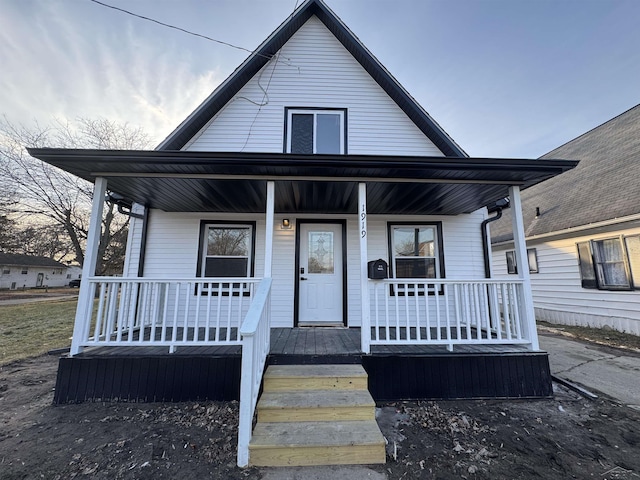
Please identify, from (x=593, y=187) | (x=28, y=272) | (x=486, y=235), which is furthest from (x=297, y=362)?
(x=28, y=272)

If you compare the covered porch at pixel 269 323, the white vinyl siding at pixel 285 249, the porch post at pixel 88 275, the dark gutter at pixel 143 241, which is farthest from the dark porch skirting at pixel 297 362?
the dark gutter at pixel 143 241

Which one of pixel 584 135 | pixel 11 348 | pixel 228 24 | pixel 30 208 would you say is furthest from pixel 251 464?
pixel 30 208

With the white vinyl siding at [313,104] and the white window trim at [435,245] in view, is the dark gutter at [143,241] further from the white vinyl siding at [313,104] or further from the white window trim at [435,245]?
the white window trim at [435,245]

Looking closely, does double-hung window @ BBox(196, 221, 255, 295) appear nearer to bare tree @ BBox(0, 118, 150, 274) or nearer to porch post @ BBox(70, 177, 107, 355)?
porch post @ BBox(70, 177, 107, 355)

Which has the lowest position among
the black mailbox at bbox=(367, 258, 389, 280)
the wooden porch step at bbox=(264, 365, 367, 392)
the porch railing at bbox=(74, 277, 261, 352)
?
the wooden porch step at bbox=(264, 365, 367, 392)

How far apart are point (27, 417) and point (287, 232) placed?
409 centimetres

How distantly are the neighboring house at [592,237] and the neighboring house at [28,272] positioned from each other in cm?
3920

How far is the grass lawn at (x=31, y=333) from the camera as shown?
547cm

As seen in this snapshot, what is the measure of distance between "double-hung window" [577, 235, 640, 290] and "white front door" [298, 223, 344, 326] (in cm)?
683

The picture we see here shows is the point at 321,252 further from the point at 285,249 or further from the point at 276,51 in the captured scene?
the point at 276,51

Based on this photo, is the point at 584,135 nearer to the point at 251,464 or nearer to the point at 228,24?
the point at 228,24

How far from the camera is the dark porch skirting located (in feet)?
10.9

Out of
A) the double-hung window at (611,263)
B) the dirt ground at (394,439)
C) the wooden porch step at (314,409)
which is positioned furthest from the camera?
the double-hung window at (611,263)

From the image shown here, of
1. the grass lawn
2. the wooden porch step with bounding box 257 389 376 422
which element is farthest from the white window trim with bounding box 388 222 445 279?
the grass lawn
